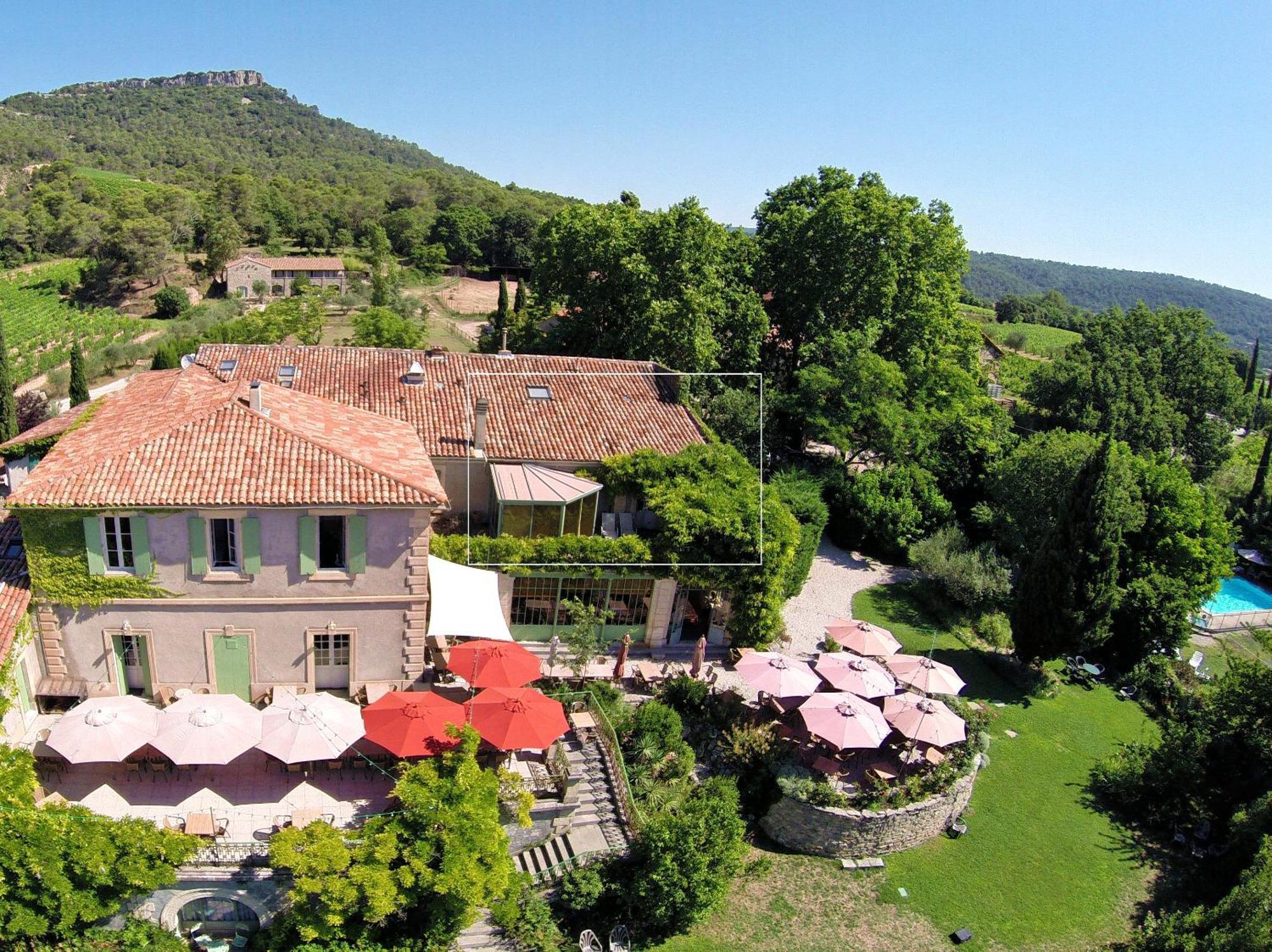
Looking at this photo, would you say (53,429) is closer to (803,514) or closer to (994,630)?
(803,514)

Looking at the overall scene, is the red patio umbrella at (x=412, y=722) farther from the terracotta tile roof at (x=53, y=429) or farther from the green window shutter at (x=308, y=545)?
the terracotta tile roof at (x=53, y=429)

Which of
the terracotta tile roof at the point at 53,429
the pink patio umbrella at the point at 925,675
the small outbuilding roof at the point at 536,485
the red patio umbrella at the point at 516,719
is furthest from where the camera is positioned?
the terracotta tile roof at the point at 53,429

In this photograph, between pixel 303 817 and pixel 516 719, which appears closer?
pixel 303 817

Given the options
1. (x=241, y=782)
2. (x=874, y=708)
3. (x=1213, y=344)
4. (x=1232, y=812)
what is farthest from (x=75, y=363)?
(x=1213, y=344)

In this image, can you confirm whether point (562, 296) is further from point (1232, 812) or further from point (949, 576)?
point (1232, 812)

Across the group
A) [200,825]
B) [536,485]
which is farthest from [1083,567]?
[200,825]

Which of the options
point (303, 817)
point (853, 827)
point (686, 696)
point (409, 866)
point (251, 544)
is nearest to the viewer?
point (409, 866)
